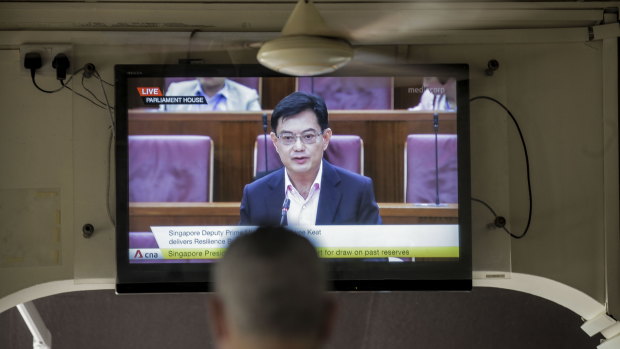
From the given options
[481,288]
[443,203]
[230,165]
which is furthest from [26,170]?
[481,288]

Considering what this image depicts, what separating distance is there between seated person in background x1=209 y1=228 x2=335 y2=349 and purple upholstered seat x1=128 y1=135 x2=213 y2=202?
6.74ft

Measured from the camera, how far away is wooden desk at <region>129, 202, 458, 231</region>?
10.6 feet

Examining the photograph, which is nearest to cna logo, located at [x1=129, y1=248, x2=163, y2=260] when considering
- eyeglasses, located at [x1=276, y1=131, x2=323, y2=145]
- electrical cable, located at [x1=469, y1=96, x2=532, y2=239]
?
eyeglasses, located at [x1=276, y1=131, x2=323, y2=145]

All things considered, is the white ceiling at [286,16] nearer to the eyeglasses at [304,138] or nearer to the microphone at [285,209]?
the eyeglasses at [304,138]

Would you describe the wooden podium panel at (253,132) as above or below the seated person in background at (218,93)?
below

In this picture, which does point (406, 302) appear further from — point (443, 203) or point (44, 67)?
point (44, 67)

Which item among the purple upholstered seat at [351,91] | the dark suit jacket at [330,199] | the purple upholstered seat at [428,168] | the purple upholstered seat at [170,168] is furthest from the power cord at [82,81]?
the purple upholstered seat at [428,168]

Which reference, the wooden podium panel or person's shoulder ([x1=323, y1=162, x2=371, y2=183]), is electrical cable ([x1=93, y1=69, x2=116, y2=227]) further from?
person's shoulder ([x1=323, y1=162, x2=371, y2=183])

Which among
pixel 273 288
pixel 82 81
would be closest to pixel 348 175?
pixel 82 81

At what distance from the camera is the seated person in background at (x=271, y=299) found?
3.83 ft

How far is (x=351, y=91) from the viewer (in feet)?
10.6

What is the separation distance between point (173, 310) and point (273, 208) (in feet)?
2.69

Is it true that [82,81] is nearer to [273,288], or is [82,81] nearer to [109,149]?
[109,149]

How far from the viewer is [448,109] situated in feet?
10.6
